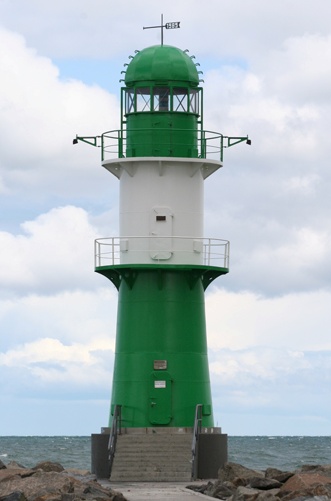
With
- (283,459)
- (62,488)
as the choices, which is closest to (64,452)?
(283,459)

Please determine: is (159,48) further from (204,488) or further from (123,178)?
(204,488)

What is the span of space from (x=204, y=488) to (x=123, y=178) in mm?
7527

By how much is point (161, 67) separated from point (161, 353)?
6.10 metres

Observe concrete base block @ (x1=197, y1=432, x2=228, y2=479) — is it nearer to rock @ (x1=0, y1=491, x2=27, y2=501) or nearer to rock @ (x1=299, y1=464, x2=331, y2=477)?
rock @ (x1=299, y1=464, x2=331, y2=477)

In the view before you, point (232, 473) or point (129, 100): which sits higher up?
point (129, 100)

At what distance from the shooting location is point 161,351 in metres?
30.2

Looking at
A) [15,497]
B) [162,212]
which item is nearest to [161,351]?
[162,212]

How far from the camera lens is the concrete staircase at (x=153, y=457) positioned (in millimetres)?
28828

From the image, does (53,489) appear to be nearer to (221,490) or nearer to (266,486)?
(221,490)

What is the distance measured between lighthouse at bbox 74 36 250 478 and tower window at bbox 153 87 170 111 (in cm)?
2

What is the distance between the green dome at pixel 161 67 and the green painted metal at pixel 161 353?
4.13 meters

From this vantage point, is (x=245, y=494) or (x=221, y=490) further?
(x=221, y=490)

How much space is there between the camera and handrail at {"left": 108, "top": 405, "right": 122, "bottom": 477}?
29266 millimetres

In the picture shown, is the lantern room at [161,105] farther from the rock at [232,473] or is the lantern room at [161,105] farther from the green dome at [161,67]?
the rock at [232,473]
